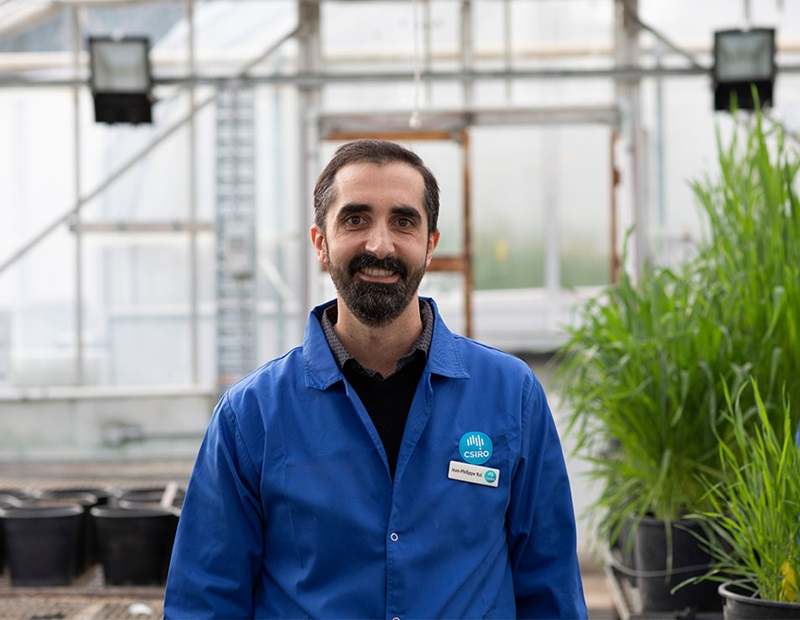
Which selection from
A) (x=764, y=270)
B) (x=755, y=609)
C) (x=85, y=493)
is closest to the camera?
(x=755, y=609)

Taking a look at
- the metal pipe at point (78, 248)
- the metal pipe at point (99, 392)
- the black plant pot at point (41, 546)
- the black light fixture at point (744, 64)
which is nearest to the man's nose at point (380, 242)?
the black plant pot at point (41, 546)

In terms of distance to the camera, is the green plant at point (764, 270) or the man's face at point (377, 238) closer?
the man's face at point (377, 238)

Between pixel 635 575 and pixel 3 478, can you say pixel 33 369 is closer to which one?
pixel 3 478

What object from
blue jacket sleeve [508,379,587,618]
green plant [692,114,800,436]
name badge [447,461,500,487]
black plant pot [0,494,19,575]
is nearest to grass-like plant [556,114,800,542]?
green plant [692,114,800,436]

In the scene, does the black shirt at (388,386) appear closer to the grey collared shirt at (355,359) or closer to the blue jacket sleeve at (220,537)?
the grey collared shirt at (355,359)

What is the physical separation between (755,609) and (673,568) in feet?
2.45

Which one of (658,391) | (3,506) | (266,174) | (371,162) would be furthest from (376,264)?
(266,174)

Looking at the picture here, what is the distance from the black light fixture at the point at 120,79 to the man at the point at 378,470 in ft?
13.7

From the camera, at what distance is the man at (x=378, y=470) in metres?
1.56

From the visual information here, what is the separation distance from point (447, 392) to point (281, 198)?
16.1ft

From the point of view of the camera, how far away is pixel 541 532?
1.65 m

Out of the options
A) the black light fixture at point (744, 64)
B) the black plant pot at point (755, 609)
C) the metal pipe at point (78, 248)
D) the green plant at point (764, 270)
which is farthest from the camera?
the metal pipe at point (78, 248)

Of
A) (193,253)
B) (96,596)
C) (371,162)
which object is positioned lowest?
(96,596)

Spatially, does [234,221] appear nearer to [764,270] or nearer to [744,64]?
[744,64]
